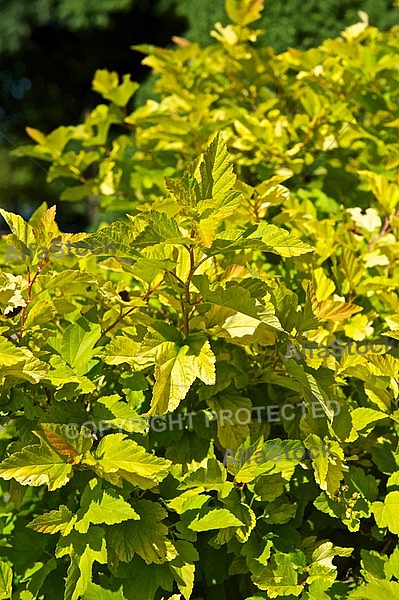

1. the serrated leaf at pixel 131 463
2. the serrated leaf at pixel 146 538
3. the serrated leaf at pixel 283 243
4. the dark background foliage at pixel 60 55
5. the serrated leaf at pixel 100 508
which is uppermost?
the serrated leaf at pixel 283 243

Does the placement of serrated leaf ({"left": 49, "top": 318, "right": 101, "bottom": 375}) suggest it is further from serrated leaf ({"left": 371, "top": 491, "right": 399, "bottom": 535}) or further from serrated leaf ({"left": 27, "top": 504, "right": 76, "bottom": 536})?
serrated leaf ({"left": 371, "top": 491, "right": 399, "bottom": 535})

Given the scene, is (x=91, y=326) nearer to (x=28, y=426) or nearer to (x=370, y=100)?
(x=28, y=426)

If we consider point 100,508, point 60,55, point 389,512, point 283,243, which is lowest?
point 60,55

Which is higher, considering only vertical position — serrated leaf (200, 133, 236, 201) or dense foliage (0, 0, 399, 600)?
serrated leaf (200, 133, 236, 201)

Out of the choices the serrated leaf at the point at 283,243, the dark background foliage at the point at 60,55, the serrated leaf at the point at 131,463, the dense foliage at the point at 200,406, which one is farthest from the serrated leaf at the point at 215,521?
the dark background foliage at the point at 60,55

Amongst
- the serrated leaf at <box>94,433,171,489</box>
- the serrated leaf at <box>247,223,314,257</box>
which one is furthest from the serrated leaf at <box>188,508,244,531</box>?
the serrated leaf at <box>247,223,314,257</box>

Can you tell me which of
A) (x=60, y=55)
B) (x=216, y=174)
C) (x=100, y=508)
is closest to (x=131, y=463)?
(x=100, y=508)

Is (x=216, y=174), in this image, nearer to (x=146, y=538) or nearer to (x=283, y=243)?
(x=283, y=243)

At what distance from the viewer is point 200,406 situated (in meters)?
1.41

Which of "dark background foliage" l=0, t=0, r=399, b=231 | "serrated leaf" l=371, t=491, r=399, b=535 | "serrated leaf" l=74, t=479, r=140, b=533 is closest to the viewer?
"serrated leaf" l=74, t=479, r=140, b=533

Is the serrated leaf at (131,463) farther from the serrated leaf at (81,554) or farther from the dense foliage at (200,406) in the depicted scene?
the serrated leaf at (81,554)

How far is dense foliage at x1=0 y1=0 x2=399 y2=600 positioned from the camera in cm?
108

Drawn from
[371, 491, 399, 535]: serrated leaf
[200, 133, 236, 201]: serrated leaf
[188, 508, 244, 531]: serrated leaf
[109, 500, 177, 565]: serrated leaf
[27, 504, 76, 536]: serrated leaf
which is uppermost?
[200, 133, 236, 201]: serrated leaf

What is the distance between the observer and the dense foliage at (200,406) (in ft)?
3.53
